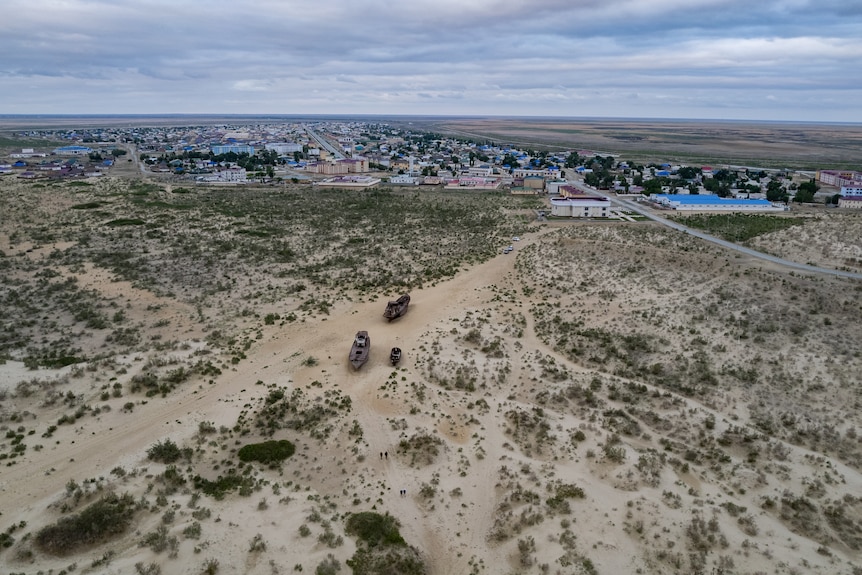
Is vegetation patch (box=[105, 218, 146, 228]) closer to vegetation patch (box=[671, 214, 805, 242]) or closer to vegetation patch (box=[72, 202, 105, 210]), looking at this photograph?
vegetation patch (box=[72, 202, 105, 210])

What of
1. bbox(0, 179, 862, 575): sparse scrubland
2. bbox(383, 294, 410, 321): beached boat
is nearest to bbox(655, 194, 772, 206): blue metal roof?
bbox(0, 179, 862, 575): sparse scrubland

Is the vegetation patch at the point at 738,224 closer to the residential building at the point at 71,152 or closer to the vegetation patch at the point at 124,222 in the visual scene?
the vegetation patch at the point at 124,222

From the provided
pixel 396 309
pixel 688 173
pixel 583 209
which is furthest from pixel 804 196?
pixel 396 309

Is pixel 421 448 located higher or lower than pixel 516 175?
lower

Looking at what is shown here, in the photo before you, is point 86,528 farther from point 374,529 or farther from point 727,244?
point 727,244

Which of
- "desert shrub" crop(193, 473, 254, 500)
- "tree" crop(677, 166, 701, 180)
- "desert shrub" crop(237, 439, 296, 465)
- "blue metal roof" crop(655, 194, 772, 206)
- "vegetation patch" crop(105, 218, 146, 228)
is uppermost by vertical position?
"tree" crop(677, 166, 701, 180)

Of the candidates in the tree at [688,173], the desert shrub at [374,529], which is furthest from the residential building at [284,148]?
the desert shrub at [374,529]

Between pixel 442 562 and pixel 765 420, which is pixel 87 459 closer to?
pixel 442 562
